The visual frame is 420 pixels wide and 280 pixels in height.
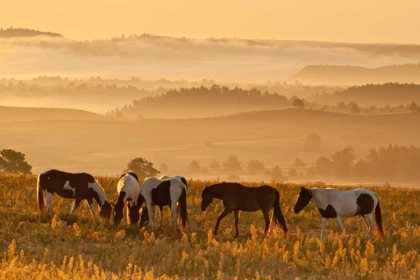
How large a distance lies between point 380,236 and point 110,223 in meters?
8.19

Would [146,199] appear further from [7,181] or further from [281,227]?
[7,181]

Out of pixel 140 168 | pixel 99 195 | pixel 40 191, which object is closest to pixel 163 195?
pixel 99 195

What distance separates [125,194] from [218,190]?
9.95 feet

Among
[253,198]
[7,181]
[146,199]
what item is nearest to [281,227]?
[253,198]

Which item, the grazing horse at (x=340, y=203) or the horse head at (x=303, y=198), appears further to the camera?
the horse head at (x=303, y=198)

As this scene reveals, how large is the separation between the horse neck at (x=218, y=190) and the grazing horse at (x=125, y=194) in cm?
268

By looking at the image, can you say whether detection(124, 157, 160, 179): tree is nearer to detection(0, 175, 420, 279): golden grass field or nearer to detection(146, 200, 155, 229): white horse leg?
detection(0, 175, 420, 279): golden grass field

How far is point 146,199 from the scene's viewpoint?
21.4 meters

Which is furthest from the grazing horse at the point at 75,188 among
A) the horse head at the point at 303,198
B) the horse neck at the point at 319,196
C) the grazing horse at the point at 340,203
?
the horse neck at the point at 319,196

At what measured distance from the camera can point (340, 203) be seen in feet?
65.9

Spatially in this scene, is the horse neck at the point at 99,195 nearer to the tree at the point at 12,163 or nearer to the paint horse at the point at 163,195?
the paint horse at the point at 163,195

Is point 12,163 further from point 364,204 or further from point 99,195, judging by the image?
point 364,204

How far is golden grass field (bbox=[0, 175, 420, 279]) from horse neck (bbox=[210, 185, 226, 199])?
4.10 feet

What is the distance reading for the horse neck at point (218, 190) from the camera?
71.1 feet
